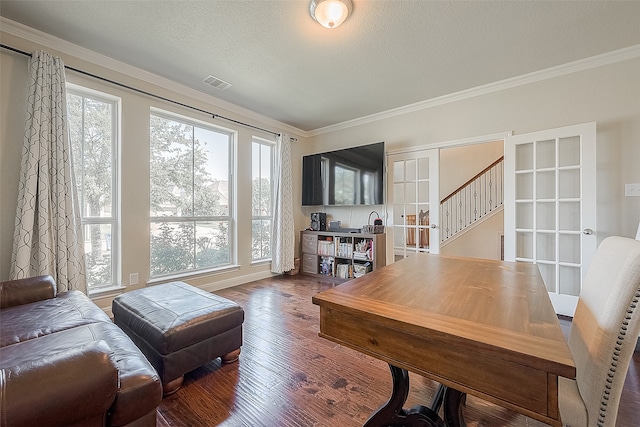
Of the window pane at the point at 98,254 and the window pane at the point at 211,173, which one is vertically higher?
the window pane at the point at 211,173

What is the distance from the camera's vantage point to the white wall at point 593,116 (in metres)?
2.39

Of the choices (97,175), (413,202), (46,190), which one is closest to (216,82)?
(97,175)

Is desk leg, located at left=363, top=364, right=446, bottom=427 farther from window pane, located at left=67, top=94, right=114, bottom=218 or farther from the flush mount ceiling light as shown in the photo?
window pane, located at left=67, top=94, right=114, bottom=218

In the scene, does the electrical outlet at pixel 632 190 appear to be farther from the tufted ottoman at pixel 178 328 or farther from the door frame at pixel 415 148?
the tufted ottoman at pixel 178 328

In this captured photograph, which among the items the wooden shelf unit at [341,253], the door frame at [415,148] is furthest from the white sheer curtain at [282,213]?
the door frame at [415,148]

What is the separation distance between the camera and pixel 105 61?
2553 millimetres

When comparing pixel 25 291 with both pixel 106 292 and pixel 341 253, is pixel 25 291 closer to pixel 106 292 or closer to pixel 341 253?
pixel 106 292

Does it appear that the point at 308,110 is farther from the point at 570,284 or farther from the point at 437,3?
the point at 570,284

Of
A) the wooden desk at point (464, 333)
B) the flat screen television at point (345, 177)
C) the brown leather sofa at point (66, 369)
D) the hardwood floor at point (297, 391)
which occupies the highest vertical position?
the flat screen television at point (345, 177)

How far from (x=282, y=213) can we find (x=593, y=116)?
3.87 m

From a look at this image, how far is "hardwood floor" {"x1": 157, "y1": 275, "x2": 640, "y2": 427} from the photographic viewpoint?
4.46 feet

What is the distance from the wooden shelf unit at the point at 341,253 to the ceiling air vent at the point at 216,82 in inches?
99.2

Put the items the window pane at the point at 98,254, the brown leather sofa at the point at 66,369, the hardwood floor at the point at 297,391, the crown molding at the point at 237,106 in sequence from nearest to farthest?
1. the brown leather sofa at the point at 66,369
2. the hardwood floor at the point at 297,391
3. the crown molding at the point at 237,106
4. the window pane at the point at 98,254

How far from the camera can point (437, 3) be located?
6.08 feet
